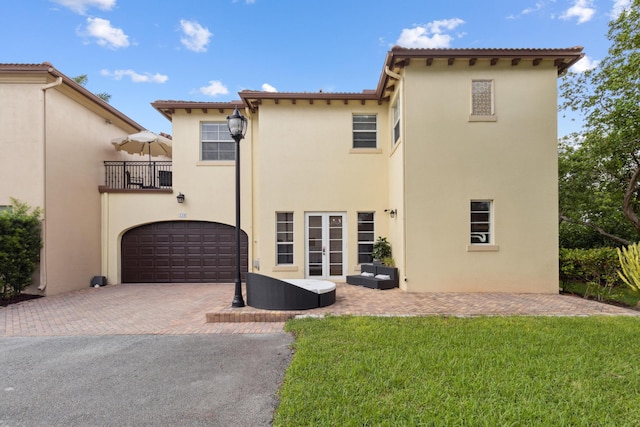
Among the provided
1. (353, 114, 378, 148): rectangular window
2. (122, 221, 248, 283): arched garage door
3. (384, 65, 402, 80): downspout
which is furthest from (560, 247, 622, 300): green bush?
Result: (122, 221, 248, 283): arched garage door

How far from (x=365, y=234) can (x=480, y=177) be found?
3940 mm

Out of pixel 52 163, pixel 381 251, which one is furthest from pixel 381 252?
pixel 52 163

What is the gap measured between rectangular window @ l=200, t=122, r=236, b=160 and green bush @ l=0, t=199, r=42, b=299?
5.18m

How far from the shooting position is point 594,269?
325 inches

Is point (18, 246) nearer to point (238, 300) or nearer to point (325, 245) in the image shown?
point (238, 300)

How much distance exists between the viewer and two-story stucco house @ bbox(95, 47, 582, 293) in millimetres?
8438

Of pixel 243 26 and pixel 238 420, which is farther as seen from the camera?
pixel 243 26

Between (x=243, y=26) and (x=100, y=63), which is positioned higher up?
(x=243, y=26)

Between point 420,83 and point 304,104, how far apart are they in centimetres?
381

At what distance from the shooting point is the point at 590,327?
5.29 metres

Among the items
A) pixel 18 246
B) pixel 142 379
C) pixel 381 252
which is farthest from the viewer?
pixel 381 252

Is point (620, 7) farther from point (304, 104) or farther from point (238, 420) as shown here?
point (238, 420)

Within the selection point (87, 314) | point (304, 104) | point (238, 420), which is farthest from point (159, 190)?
point (238, 420)

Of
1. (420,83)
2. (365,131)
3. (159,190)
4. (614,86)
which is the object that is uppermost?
(614,86)
